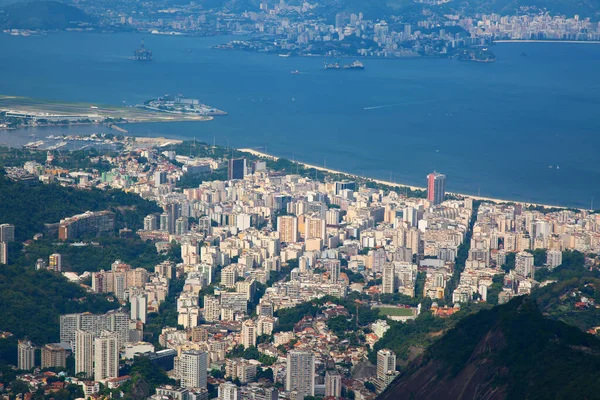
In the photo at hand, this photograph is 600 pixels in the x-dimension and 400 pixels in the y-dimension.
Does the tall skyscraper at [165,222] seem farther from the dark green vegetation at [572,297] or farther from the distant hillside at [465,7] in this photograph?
Result: the distant hillside at [465,7]

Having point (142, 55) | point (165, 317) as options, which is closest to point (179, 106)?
point (142, 55)

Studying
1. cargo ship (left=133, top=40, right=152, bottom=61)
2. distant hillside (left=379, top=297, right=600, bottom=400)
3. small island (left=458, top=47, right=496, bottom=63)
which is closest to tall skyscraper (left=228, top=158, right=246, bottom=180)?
distant hillside (left=379, top=297, right=600, bottom=400)

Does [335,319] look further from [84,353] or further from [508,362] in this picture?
[508,362]

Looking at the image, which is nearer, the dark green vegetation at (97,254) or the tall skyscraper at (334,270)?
the tall skyscraper at (334,270)

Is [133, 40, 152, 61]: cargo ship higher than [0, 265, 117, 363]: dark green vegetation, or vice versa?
[0, 265, 117, 363]: dark green vegetation

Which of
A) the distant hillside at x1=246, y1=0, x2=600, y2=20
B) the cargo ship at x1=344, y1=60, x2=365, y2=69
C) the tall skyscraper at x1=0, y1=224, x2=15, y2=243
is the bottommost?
the cargo ship at x1=344, y1=60, x2=365, y2=69

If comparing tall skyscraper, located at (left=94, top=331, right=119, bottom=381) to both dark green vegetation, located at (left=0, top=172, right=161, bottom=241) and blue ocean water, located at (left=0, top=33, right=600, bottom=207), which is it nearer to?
dark green vegetation, located at (left=0, top=172, right=161, bottom=241)

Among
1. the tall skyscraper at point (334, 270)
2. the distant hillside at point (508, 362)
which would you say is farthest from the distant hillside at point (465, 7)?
the distant hillside at point (508, 362)
